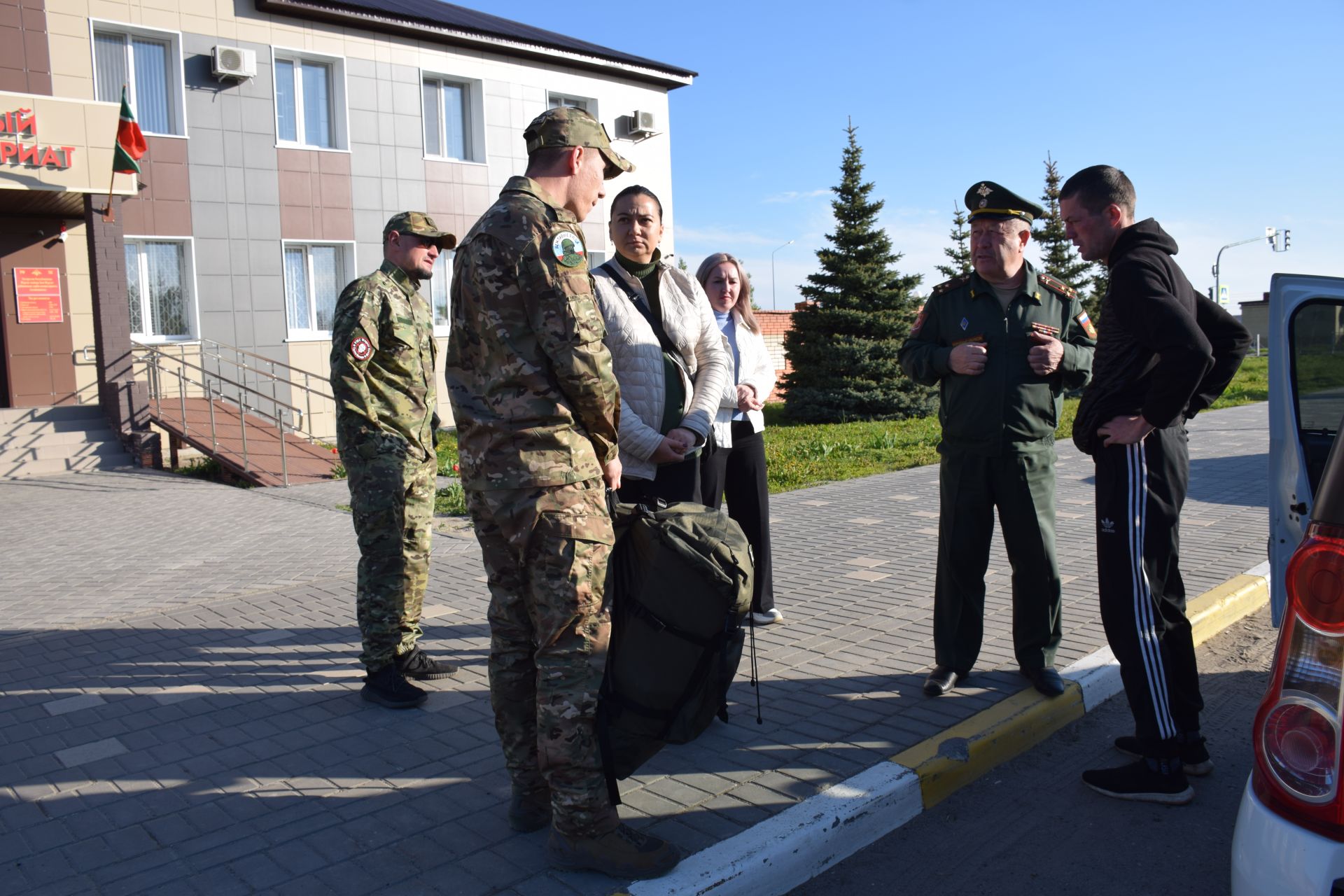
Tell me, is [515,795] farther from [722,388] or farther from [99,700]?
[99,700]

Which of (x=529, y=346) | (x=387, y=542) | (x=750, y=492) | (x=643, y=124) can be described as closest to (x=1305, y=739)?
(x=529, y=346)

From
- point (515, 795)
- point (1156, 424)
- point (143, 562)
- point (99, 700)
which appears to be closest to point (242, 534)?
point (143, 562)

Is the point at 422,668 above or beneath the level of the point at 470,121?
beneath

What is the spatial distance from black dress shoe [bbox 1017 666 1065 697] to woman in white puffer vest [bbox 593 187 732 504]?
5.96ft

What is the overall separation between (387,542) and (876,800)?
244 centimetres

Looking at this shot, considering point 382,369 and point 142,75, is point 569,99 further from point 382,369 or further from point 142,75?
point 382,369

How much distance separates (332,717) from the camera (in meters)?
4.48

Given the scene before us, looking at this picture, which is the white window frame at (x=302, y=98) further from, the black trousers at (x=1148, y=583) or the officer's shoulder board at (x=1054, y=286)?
the black trousers at (x=1148, y=583)

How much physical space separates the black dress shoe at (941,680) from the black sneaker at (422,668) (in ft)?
7.65

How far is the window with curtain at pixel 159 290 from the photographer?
16.0 meters

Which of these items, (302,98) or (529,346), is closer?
(529,346)

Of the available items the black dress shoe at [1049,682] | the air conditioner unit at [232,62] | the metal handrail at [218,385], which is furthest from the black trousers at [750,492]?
the air conditioner unit at [232,62]

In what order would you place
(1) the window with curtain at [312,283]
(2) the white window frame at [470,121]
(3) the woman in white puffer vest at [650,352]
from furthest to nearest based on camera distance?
(2) the white window frame at [470,121] < (1) the window with curtain at [312,283] < (3) the woman in white puffer vest at [650,352]

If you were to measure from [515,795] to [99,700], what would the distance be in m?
2.61
